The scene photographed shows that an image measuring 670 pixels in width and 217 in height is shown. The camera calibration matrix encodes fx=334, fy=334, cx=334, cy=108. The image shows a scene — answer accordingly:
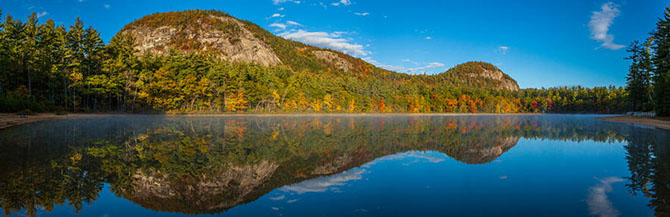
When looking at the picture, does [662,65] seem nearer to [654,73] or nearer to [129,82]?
[654,73]

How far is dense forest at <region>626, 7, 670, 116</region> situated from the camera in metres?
42.7

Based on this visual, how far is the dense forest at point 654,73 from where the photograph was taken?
140ft

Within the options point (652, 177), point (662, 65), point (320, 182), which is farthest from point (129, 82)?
point (662, 65)

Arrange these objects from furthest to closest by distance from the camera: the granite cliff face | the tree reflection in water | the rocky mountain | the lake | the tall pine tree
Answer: the rocky mountain, the granite cliff face, the tall pine tree, the tree reflection in water, the lake

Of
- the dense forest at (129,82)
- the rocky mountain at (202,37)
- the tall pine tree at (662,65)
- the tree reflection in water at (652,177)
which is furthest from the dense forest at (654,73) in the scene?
the rocky mountain at (202,37)

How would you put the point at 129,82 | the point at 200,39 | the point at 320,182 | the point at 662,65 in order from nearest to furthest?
the point at 320,182, the point at 662,65, the point at 129,82, the point at 200,39

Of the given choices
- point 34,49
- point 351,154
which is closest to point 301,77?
point 34,49

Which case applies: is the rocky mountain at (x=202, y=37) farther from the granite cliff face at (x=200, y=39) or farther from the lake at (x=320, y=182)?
the lake at (x=320, y=182)

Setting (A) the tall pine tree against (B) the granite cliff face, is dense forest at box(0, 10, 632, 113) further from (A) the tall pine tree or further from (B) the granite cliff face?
(B) the granite cliff face

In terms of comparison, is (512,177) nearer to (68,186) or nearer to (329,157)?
(329,157)

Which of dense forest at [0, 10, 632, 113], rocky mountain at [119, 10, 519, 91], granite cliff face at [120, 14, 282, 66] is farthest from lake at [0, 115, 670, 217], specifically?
granite cliff face at [120, 14, 282, 66]

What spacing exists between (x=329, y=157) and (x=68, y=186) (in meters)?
7.19

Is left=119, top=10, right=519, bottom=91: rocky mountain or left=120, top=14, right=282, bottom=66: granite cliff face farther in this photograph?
left=119, top=10, right=519, bottom=91: rocky mountain

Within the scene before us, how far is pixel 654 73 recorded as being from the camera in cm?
4969
